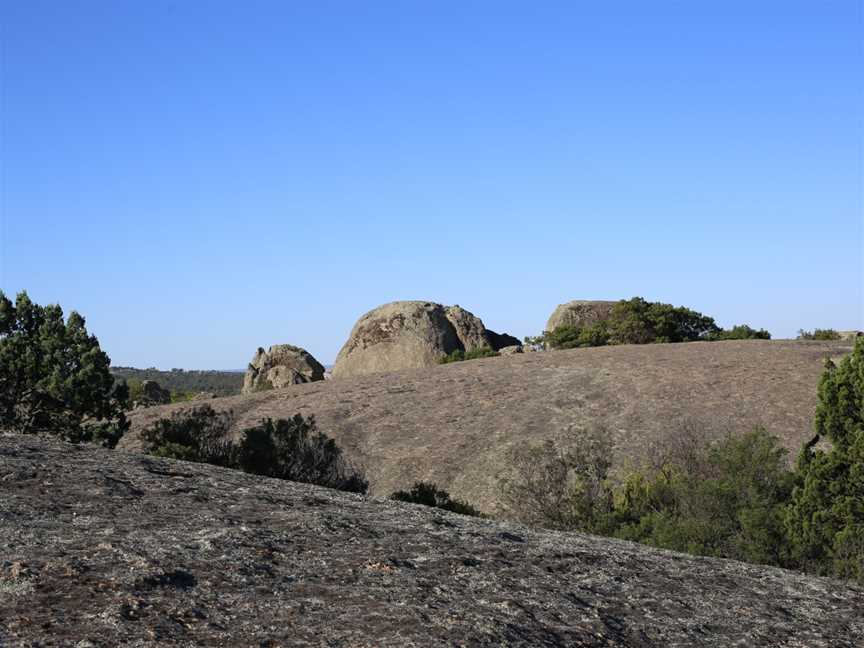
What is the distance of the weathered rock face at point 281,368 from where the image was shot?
55.1 metres

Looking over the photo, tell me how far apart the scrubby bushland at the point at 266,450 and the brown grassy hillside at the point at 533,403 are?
4958mm

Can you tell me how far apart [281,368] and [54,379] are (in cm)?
3459

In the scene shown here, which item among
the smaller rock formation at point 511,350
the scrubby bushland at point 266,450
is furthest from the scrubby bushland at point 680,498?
the smaller rock formation at point 511,350

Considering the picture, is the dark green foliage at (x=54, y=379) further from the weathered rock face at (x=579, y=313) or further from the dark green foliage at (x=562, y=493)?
the weathered rock face at (x=579, y=313)

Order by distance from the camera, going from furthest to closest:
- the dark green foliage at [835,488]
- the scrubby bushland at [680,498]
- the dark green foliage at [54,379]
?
the dark green foliage at [54,379] → the scrubby bushland at [680,498] → the dark green foliage at [835,488]

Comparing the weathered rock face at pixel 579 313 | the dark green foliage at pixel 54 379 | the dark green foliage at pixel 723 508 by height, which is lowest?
the dark green foliage at pixel 723 508

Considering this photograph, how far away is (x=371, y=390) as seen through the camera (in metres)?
Answer: 40.3

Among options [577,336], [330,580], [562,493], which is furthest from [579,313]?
[330,580]

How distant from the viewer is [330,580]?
6492 mm

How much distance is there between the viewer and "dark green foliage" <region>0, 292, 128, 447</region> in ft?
71.4

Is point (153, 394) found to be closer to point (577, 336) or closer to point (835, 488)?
point (577, 336)

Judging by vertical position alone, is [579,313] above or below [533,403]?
above

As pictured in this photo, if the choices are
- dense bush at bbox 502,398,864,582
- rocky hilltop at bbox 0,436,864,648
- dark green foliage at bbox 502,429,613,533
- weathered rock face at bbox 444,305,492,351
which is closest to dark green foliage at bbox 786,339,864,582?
dense bush at bbox 502,398,864,582

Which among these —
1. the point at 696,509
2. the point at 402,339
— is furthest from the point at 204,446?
the point at 402,339
